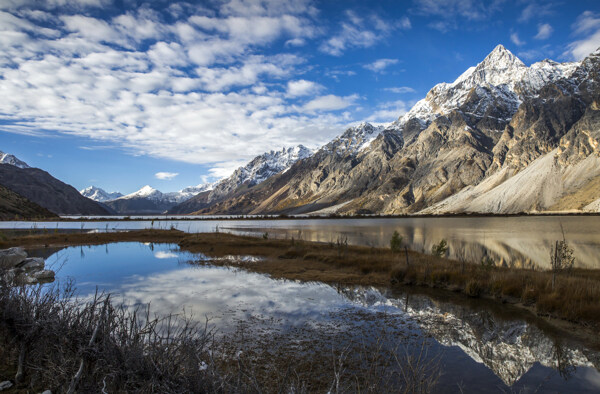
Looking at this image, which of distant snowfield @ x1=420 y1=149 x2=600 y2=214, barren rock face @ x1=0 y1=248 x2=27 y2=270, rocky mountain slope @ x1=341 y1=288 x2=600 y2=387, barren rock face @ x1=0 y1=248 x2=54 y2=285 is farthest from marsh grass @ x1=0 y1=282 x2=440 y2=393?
distant snowfield @ x1=420 y1=149 x2=600 y2=214

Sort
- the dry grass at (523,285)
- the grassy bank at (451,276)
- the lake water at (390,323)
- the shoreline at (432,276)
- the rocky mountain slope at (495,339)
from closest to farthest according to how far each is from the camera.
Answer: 1. the lake water at (390,323)
2. the rocky mountain slope at (495,339)
3. the dry grass at (523,285)
4. the shoreline at (432,276)
5. the grassy bank at (451,276)

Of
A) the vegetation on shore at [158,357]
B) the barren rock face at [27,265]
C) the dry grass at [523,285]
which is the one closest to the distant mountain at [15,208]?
the barren rock face at [27,265]

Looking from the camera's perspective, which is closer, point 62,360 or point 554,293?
point 62,360

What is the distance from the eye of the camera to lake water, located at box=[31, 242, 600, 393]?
29.9 feet

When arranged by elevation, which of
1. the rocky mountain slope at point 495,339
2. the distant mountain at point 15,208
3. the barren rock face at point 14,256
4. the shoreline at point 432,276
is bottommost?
the rocky mountain slope at point 495,339

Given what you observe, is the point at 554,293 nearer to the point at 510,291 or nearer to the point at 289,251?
the point at 510,291

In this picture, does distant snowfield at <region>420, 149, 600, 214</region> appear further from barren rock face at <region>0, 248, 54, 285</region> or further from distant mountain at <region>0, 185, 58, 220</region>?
distant mountain at <region>0, 185, 58, 220</region>

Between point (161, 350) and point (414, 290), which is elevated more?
point (161, 350)

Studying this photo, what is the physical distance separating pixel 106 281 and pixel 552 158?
232544 millimetres

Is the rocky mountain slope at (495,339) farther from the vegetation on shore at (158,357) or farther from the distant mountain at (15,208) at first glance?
the distant mountain at (15,208)

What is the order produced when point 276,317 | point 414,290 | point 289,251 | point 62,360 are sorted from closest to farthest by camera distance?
point 62,360 → point 276,317 → point 414,290 → point 289,251

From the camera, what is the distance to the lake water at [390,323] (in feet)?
29.9

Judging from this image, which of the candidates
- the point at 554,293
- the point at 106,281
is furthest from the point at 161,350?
the point at 106,281

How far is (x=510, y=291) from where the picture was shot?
54.7ft
